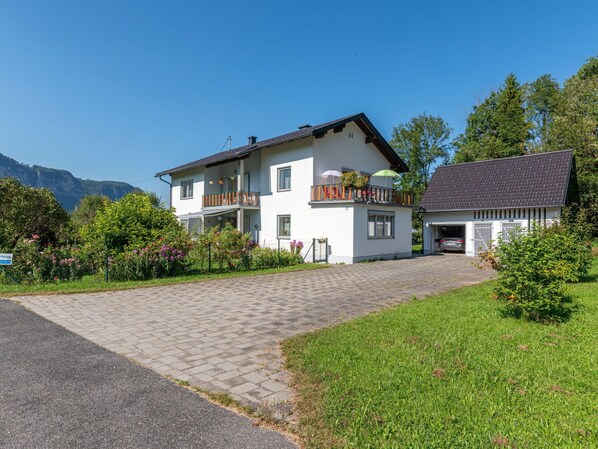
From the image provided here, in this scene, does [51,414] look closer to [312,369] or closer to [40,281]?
[312,369]

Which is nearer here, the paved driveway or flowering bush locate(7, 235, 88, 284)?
the paved driveway

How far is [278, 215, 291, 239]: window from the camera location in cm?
2188

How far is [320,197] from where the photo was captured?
19.9 meters

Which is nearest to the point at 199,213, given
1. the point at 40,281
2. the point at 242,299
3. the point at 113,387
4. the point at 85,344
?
the point at 40,281

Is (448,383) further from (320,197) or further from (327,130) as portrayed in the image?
(327,130)

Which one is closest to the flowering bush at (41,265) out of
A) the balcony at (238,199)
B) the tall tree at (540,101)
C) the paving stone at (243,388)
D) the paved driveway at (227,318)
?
the paved driveway at (227,318)

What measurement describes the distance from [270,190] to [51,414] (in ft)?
65.7

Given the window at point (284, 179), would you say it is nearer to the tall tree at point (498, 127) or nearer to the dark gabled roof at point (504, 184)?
the dark gabled roof at point (504, 184)

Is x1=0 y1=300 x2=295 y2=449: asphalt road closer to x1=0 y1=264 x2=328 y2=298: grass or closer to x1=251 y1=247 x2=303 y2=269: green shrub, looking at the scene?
x1=0 y1=264 x2=328 y2=298: grass

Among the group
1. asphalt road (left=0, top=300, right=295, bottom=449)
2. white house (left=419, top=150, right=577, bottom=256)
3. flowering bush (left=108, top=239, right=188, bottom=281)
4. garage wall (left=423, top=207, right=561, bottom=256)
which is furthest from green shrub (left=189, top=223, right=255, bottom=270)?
garage wall (left=423, top=207, right=561, bottom=256)

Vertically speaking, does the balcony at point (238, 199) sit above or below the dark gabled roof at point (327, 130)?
below

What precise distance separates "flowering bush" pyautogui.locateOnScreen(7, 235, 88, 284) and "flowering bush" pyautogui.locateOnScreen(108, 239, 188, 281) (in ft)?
4.00

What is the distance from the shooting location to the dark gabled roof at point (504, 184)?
2058 cm

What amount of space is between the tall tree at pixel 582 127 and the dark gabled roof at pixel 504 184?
185 inches
